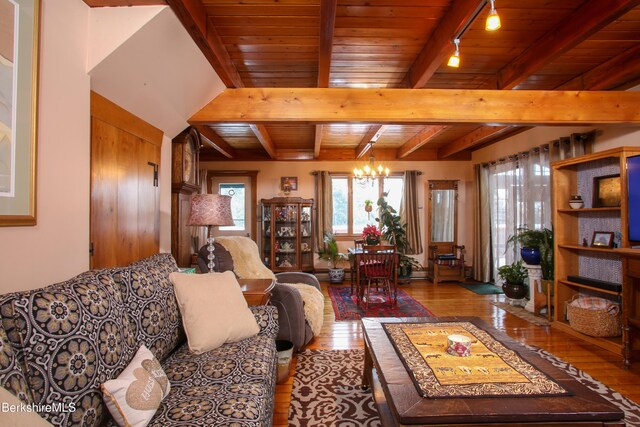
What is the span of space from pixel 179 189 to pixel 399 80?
2324 millimetres

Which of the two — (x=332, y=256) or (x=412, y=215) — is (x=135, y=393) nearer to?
(x=332, y=256)

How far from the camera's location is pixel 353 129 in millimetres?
4684

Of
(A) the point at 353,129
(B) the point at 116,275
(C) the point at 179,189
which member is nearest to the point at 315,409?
(B) the point at 116,275

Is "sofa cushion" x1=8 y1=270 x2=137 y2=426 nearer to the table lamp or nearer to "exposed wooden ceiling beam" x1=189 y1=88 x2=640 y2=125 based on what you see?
the table lamp

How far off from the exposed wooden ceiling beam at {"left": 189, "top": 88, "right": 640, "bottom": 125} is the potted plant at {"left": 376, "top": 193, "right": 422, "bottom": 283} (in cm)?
293

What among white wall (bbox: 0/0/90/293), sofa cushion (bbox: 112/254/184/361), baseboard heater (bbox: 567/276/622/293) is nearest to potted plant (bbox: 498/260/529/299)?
baseboard heater (bbox: 567/276/622/293)

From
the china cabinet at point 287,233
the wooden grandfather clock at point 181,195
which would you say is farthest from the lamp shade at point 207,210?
the china cabinet at point 287,233

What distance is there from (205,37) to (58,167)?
1.17 metres

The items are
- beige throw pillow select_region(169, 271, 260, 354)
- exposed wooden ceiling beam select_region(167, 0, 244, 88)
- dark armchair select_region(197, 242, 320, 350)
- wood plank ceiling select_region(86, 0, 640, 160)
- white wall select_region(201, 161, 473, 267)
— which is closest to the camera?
beige throw pillow select_region(169, 271, 260, 354)

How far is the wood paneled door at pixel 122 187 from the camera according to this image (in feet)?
6.31

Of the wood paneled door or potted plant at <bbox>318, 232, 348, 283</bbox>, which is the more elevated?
the wood paneled door

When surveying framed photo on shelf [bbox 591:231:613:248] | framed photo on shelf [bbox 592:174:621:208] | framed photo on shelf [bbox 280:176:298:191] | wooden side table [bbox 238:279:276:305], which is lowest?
wooden side table [bbox 238:279:276:305]

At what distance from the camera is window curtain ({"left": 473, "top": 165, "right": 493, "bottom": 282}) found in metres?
5.53

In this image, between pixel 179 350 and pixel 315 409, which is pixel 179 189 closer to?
pixel 179 350
